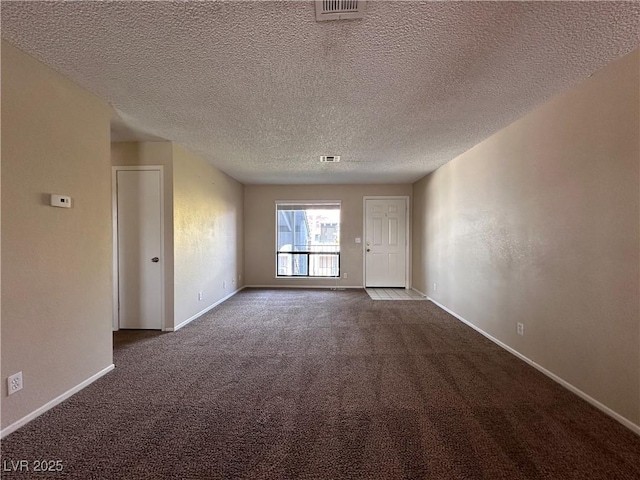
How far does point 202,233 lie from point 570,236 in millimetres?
4180

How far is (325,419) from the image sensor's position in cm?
172

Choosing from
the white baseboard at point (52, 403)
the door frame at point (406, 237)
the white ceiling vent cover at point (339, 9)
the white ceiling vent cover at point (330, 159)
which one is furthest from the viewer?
the door frame at point (406, 237)

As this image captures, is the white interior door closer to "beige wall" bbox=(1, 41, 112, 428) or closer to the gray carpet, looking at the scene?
the gray carpet

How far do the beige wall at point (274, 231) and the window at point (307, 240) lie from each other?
158 millimetres

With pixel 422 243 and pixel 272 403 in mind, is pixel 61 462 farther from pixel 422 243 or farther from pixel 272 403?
pixel 422 243

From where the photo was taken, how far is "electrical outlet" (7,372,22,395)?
1591 mm

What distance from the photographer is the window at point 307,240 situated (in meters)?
6.18

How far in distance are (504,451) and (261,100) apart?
2.82 metres

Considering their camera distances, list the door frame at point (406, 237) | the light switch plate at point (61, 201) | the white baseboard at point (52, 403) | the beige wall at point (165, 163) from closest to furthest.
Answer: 1. the white baseboard at point (52, 403)
2. the light switch plate at point (61, 201)
3. the beige wall at point (165, 163)
4. the door frame at point (406, 237)

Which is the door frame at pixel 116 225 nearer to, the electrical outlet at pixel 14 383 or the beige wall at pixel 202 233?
the beige wall at pixel 202 233

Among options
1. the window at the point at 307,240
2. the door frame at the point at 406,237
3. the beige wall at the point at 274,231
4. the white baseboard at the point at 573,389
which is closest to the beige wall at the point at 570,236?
the white baseboard at the point at 573,389

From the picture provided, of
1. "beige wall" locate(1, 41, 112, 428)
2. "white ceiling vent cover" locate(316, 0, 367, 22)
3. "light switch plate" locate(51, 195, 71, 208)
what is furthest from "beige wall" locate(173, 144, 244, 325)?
Answer: "white ceiling vent cover" locate(316, 0, 367, 22)

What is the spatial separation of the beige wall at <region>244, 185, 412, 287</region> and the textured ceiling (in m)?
3.20

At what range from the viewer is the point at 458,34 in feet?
4.90
